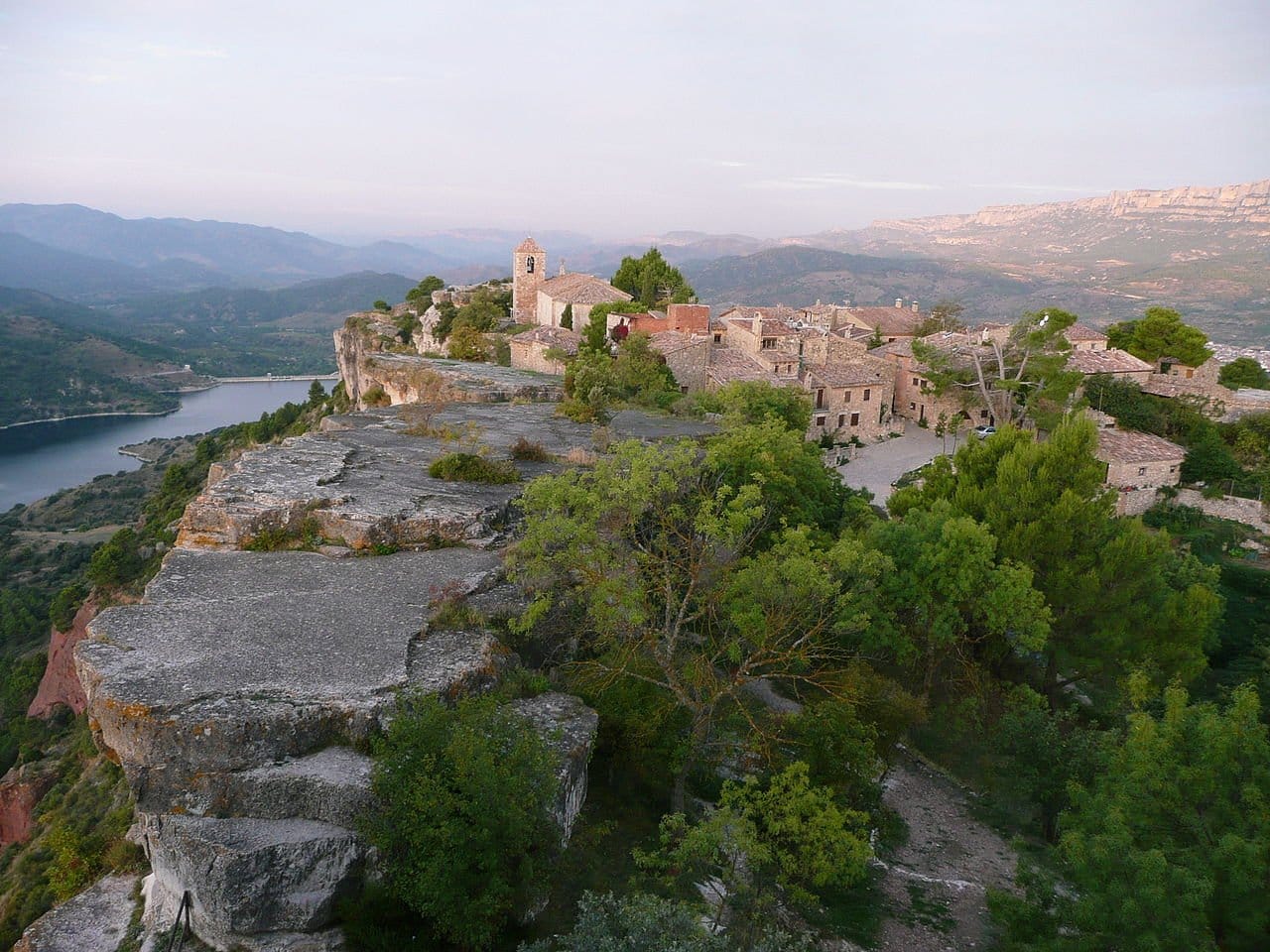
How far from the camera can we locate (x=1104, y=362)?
102 feet

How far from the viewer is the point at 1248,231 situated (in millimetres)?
103938

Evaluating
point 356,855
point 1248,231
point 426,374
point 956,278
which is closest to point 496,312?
point 426,374

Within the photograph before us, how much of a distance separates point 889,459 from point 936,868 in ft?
70.7

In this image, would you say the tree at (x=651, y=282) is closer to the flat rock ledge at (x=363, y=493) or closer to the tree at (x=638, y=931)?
the flat rock ledge at (x=363, y=493)

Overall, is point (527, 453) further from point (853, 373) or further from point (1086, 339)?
point (1086, 339)

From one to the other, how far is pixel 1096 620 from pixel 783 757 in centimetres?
747

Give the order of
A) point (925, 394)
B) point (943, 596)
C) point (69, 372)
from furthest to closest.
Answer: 1. point (69, 372)
2. point (925, 394)
3. point (943, 596)

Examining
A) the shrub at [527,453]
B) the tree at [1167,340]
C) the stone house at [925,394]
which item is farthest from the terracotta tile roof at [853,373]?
the shrub at [527,453]

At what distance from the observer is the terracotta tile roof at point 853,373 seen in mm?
31703

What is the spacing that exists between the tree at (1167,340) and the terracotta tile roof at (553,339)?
23682mm

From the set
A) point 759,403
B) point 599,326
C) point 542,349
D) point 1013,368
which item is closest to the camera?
point 759,403

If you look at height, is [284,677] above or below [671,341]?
below

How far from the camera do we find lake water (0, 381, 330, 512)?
76.6 metres

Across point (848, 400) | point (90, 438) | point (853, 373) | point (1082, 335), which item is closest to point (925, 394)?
point (853, 373)
